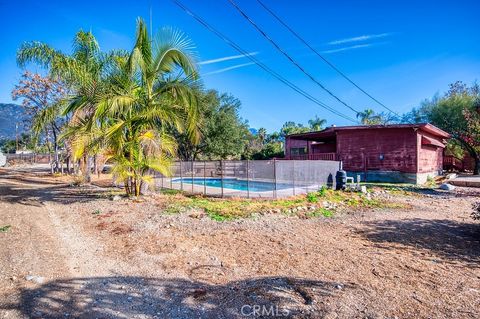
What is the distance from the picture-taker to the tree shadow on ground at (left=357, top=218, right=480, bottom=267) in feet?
16.0

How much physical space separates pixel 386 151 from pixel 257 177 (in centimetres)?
1062

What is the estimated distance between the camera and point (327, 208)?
29.0 ft

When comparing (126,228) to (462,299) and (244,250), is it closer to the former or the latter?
(244,250)

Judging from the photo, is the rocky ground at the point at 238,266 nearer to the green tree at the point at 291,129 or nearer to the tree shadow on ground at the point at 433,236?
the tree shadow on ground at the point at 433,236

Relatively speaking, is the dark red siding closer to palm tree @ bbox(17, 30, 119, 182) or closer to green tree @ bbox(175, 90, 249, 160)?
green tree @ bbox(175, 90, 249, 160)

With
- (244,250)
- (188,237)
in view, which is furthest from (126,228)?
(244,250)

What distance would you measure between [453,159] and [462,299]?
30.6m

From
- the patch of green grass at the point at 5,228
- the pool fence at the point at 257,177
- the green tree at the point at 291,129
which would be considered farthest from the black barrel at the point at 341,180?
the green tree at the point at 291,129

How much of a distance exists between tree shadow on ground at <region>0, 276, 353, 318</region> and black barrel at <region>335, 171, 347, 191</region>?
33.7 ft

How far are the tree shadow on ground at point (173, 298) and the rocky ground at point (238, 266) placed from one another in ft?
0.04

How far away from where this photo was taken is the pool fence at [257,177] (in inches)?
425

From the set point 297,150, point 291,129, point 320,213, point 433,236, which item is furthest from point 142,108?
point 291,129

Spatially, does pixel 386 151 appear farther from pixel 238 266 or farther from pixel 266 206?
pixel 238 266

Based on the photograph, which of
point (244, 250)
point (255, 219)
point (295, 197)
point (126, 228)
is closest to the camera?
point (244, 250)
